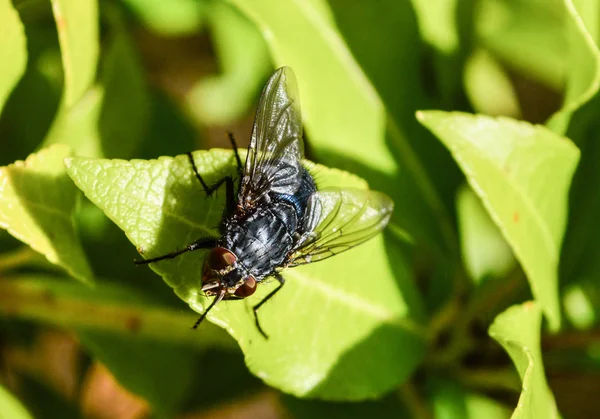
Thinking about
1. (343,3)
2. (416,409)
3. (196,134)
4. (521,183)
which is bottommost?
(416,409)

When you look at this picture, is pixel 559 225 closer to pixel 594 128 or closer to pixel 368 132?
pixel 594 128

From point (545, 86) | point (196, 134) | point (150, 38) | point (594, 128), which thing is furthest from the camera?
point (545, 86)

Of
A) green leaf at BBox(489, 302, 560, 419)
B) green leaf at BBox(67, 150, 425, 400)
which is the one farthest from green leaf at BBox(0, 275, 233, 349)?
green leaf at BBox(489, 302, 560, 419)

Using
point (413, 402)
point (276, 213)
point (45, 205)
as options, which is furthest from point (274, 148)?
point (413, 402)

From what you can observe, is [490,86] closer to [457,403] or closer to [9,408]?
[457,403]

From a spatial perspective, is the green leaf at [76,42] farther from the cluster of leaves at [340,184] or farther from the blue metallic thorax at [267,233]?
the blue metallic thorax at [267,233]

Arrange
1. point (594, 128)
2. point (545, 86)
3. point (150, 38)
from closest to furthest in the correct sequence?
point (594, 128), point (150, 38), point (545, 86)

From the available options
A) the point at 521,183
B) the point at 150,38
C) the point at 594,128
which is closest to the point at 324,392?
the point at 521,183
